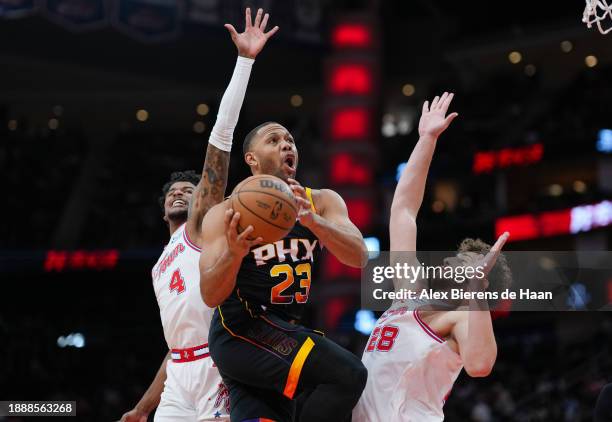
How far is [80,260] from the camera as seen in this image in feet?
72.0

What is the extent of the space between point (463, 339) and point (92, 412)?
1442cm

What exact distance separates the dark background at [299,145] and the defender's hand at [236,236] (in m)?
11.8

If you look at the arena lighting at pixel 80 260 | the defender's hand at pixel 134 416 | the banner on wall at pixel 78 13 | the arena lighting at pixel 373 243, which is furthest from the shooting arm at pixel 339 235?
the arena lighting at pixel 80 260

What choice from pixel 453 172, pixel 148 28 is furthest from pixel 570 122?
pixel 148 28

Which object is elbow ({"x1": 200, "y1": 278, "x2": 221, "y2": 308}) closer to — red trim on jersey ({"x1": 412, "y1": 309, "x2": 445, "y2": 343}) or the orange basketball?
the orange basketball

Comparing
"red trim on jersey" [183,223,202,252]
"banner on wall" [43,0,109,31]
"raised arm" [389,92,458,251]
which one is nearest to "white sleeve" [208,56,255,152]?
"red trim on jersey" [183,223,202,252]

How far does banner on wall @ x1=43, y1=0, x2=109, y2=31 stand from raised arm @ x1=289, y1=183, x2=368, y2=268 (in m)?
14.7

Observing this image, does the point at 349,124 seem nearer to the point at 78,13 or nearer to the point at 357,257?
the point at 78,13

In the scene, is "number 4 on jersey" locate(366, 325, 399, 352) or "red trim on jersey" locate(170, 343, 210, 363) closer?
"number 4 on jersey" locate(366, 325, 399, 352)

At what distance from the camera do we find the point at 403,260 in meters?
5.72

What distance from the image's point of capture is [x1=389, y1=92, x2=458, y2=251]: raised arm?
18.9 ft

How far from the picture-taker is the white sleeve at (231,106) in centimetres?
564

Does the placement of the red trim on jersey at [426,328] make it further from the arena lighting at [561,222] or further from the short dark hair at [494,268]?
the arena lighting at [561,222]

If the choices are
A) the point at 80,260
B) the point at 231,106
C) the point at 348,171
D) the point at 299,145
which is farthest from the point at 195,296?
the point at 299,145
